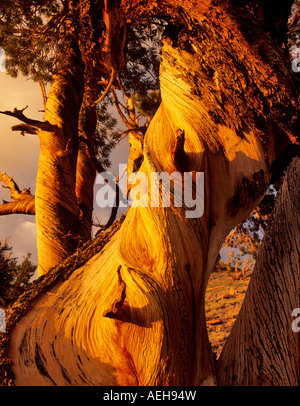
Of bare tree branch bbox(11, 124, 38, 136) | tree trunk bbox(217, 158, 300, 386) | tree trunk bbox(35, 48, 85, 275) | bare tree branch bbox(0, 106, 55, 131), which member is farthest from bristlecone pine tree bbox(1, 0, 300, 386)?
bare tree branch bbox(11, 124, 38, 136)

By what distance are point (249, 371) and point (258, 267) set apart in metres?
0.59

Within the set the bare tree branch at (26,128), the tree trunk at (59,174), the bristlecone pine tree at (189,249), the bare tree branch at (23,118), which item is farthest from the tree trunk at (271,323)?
the bare tree branch at (26,128)

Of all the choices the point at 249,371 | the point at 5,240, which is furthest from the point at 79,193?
the point at 249,371

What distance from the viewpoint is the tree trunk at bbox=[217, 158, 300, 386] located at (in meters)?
1.36

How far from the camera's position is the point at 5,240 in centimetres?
359

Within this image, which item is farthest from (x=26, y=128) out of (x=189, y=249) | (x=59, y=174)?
(x=189, y=249)

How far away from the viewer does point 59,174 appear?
8.29 feet

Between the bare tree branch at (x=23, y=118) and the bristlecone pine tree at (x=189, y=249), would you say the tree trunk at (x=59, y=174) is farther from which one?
the bristlecone pine tree at (x=189, y=249)

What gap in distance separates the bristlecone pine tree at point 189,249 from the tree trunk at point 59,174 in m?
0.77

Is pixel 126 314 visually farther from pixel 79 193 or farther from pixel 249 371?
pixel 79 193

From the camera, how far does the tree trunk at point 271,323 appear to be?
1.36 metres

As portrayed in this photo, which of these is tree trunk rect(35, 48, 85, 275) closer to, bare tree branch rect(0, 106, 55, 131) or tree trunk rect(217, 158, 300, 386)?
bare tree branch rect(0, 106, 55, 131)

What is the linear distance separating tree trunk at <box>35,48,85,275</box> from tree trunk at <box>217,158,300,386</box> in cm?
138

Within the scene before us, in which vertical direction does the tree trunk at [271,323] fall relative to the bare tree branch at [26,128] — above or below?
below
